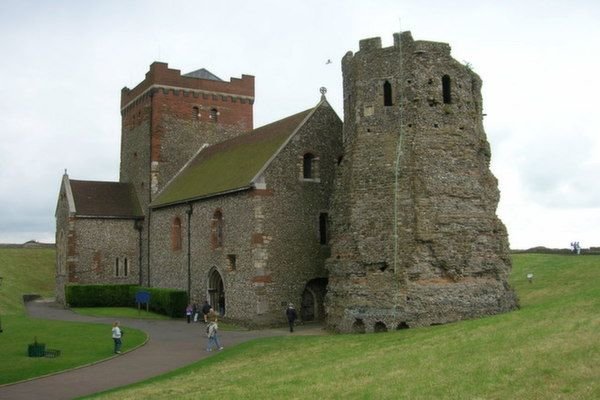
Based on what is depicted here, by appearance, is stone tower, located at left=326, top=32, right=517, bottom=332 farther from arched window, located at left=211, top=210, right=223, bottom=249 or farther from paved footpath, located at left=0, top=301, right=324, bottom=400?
arched window, located at left=211, top=210, right=223, bottom=249

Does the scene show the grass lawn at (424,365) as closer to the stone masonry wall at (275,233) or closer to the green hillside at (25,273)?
the stone masonry wall at (275,233)

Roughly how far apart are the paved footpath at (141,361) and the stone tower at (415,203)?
13.1 ft

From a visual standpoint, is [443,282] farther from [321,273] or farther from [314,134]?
[314,134]

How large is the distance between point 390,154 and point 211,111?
2215 cm

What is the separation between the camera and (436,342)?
58.9ft

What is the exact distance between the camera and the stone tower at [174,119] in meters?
42.7

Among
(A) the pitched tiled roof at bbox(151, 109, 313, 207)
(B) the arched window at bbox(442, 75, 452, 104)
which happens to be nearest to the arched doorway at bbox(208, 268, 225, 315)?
(A) the pitched tiled roof at bbox(151, 109, 313, 207)

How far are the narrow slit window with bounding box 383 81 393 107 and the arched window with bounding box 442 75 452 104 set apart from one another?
218cm

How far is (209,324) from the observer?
2373 cm

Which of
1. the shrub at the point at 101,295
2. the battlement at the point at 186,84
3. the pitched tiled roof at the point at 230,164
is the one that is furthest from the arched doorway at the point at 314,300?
the battlement at the point at 186,84

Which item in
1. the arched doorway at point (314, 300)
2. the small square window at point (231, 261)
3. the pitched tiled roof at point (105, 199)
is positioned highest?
the pitched tiled roof at point (105, 199)

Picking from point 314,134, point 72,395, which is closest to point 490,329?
point 72,395

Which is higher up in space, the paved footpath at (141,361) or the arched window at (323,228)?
the arched window at (323,228)

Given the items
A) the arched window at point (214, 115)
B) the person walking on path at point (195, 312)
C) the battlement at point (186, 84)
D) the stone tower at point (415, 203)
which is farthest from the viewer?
the arched window at point (214, 115)
